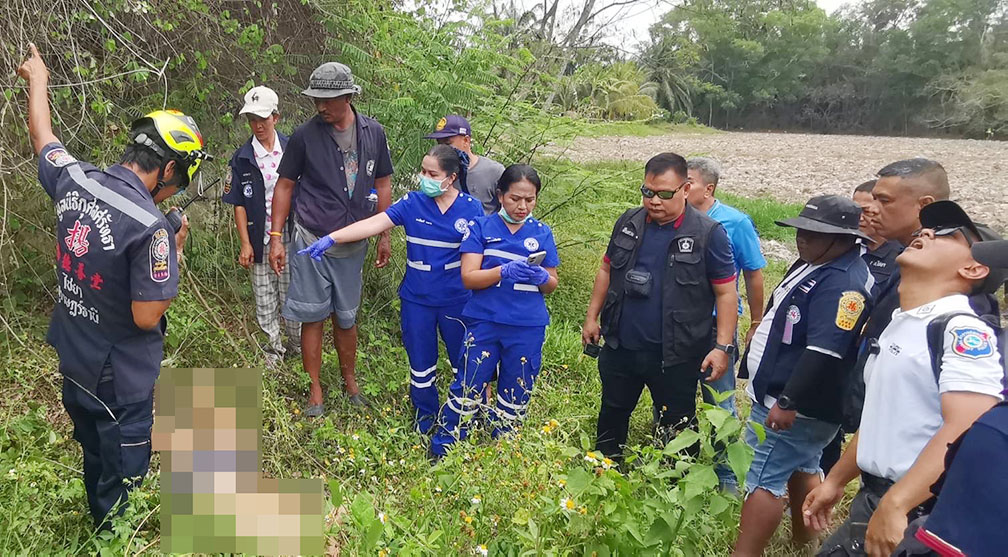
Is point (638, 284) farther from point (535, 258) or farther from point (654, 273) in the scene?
point (535, 258)

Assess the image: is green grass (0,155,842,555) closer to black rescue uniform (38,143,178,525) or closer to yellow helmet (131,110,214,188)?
black rescue uniform (38,143,178,525)

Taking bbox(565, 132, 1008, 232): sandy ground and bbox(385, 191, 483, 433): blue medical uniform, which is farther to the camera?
bbox(565, 132, 1008, 232): sandy ground

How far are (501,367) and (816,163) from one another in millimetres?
20883

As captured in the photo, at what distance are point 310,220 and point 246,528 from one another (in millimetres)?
2864

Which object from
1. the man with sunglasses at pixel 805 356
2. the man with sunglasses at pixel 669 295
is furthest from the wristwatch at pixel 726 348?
the man with sunglasses at pixel 805 356

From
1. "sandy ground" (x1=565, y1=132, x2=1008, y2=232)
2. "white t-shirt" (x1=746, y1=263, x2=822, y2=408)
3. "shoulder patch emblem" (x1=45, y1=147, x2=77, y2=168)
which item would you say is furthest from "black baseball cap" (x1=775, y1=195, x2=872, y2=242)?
"sandy ground" (x1=565, y1=132, x2=1008, y2=232)

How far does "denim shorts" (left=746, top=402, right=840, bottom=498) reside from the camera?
104 inches

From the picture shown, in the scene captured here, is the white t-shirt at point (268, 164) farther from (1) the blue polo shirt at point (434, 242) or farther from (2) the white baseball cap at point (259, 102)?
(1) the blue polo shirt at point (434, 242)

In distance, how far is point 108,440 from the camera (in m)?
2.28

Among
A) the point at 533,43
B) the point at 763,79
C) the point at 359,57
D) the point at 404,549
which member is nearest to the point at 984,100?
the point at 763,79

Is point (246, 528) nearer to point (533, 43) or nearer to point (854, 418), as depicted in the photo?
point (854, 418)

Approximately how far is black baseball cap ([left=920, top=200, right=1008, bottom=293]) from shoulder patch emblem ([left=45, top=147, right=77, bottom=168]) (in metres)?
2.95

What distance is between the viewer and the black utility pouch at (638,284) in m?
3.14

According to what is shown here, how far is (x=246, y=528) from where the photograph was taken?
111 centimetres
